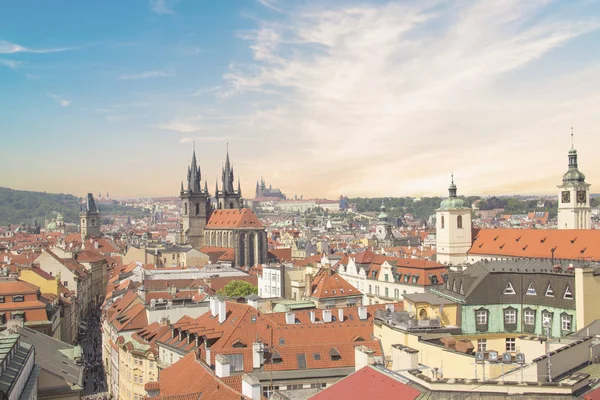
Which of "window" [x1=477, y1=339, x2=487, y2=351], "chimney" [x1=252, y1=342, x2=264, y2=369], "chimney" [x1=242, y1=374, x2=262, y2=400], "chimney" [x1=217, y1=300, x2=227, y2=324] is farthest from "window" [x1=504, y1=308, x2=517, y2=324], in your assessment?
"chimney" [x1=217, y1=300, x2=227, y2=324]

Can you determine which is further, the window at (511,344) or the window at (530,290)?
the window at (530,290)

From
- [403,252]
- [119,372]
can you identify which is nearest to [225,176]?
[403,252]

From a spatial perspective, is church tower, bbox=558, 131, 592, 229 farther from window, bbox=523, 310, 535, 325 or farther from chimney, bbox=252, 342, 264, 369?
chimney, bbox=252, 342, 264, 369

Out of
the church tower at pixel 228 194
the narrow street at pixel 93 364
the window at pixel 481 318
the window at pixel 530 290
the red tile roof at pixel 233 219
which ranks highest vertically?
the church tower at pixel 228 194

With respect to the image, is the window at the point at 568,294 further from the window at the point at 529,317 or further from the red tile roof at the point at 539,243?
the red tile roof at the point at 539,243

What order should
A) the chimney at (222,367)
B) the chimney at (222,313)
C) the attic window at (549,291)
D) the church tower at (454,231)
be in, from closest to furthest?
1. the chimney at (222,367)
2. the attic window at (549,291)
3. the chimney at (222,313)
4. the church tower at (454,231)

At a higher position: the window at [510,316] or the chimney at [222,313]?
the window at [510,316]

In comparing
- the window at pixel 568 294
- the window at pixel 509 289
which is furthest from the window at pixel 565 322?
the window at pixel 509 289
